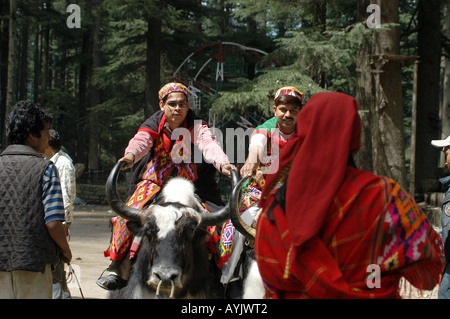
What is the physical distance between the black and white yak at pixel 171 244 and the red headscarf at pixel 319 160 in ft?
7.58

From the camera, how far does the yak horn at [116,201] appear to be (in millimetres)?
4809

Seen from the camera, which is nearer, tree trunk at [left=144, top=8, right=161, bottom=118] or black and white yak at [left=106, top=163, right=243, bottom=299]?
black and white yak at [left=106, top=163, right=243, bottom=299]

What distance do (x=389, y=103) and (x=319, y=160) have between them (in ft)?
37.2

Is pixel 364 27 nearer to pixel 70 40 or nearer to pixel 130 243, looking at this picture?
pixel 130 243

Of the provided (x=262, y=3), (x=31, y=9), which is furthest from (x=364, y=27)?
(x=31, y=9)

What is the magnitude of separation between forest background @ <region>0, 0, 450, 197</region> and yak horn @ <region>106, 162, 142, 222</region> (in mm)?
5963

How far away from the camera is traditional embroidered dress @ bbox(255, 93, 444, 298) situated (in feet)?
8.13

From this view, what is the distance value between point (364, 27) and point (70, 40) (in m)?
26.5

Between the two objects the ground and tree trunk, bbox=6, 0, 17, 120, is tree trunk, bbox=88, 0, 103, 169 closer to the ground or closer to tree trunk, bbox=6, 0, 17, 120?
the ground

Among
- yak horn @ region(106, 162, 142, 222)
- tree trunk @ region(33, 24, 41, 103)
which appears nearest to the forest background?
tree trunk @ region(33, 24, 41, 103)

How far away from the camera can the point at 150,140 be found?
5609mm

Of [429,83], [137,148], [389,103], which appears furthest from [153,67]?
[137,148]

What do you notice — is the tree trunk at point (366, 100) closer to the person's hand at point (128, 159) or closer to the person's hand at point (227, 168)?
the person's hand at point (227, 168)
